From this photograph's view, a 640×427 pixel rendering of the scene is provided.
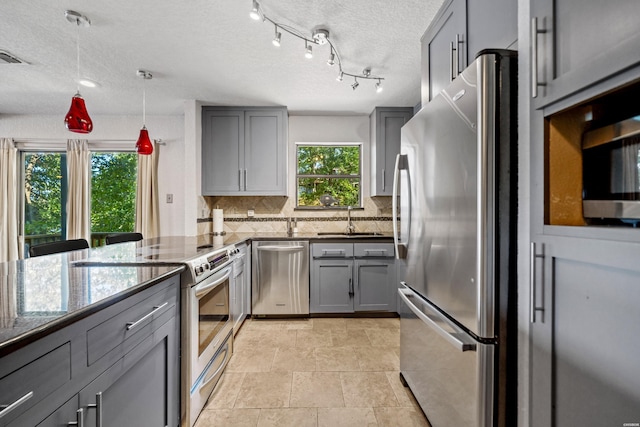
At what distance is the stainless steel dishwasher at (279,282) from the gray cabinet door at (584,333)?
8.17 ft

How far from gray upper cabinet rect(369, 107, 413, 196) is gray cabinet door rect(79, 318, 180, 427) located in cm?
283

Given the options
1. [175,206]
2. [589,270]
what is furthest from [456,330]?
[175,206]

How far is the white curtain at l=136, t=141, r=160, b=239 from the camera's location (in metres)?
3.78

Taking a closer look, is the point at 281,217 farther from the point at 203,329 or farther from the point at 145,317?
the point at 145,317

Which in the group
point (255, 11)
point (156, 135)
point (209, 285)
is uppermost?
point (255, 11)

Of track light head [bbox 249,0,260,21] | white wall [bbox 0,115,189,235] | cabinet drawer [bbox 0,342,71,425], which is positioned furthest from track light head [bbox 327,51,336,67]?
white wall [bbox 0,115,189,235]

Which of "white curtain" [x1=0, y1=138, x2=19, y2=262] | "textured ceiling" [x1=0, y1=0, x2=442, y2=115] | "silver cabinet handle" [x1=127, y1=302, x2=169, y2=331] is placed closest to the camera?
"silver cabinet handle" [x1=127, y1=302, x2=169, y2=331]

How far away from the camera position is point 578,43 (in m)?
0.77

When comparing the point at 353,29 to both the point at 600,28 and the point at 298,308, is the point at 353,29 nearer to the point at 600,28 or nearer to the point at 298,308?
the point at 600,28

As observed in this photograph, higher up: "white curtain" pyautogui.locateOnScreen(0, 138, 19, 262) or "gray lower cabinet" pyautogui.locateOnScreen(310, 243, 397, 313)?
"white curtain" pyautogui.locateOnScreen(0, 138, 19, 262)

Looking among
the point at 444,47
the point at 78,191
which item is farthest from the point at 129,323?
the point at 78,191

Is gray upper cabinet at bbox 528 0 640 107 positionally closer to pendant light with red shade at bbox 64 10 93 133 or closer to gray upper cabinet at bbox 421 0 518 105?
gray upper cabinet at bbox 421 0 518 105

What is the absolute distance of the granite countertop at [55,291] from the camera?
0.67 meters

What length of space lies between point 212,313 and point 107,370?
0.93 meters
